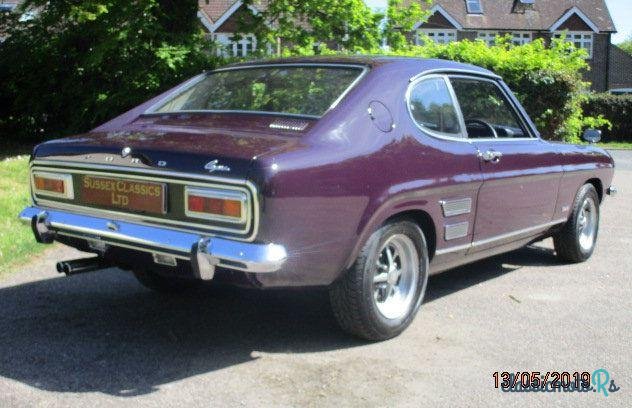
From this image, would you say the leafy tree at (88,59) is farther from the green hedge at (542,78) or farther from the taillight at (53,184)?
the taillight at (53,184)

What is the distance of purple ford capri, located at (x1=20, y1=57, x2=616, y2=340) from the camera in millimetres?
3479

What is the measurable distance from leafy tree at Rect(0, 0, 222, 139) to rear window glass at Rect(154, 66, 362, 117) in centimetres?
795

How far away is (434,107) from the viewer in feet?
15.2

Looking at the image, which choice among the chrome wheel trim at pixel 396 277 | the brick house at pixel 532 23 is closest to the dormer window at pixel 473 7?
the brick house at pixel 532 23

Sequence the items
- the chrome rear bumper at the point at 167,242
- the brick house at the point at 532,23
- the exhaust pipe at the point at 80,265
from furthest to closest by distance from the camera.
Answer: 1. the brick house at the point at 532,23
2. the exhaust pipe at the point at 80,265
3. the chrome rear bumper at the point at 167,242

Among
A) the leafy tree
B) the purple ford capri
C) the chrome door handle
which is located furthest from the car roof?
the leafy tree

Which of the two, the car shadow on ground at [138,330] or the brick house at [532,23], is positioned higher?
the brick house at [532,23]

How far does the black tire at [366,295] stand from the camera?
389 centimetres

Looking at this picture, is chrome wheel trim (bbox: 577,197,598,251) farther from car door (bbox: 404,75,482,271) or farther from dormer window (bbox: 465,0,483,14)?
dormer window (bbox: 465,0,483,14)

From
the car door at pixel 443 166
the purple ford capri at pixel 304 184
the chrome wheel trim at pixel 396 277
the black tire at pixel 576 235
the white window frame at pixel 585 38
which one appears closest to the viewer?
the purple ford capri at pixel 304 184

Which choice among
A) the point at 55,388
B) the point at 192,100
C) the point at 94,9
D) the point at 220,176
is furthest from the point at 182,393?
the point at 94,9

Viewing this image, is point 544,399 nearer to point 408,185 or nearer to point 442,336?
point 442,336
